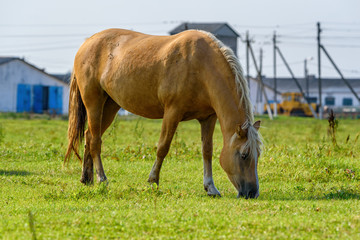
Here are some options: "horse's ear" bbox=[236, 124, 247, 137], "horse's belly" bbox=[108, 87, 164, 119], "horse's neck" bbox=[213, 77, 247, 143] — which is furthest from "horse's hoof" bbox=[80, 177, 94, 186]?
Result: "horse's ear" bbox=[236, 124, 247, 137]

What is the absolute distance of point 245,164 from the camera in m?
6.64

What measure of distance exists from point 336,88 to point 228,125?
77.6 meters

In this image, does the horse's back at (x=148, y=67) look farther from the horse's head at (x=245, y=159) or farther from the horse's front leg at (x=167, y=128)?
the horse's head at (x=245, y=159)

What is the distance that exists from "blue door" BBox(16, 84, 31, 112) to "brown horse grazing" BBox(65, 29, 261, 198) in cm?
3750

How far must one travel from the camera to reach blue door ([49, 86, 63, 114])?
152 feet

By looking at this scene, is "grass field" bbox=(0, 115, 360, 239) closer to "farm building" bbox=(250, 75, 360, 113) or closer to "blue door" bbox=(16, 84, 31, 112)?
"blue door" bbox=(16, 84, 31, 112)

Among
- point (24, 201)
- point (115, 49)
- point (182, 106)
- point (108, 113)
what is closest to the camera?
point (24, 201)

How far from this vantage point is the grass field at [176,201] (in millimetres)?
4641

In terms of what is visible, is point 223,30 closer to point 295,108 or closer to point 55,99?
point 295,108

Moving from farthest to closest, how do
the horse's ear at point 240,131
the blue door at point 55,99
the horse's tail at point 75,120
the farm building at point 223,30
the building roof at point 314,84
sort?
1. the building roof at point 314,84
2. the farm building at point 223,30
3. the blue door at point 55,99
4. the horse's tail at point 75,120
5. the horse's ear at point 240,131

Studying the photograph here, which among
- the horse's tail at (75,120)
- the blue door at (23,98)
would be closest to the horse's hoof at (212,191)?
the horse's tail at (75,120)

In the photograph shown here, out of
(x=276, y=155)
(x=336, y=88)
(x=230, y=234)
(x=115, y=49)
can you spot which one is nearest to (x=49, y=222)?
(x=230, y=234)

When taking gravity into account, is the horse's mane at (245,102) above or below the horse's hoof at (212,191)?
above

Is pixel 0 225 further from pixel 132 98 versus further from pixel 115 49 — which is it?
pixel 115 49
